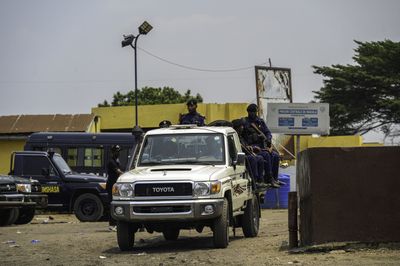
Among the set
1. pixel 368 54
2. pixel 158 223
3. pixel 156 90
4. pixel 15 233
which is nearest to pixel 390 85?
pixel 368 54

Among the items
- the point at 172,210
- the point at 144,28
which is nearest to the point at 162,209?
the point at 172,210

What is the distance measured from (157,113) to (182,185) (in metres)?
31.5

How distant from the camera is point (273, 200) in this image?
3011 centimetres

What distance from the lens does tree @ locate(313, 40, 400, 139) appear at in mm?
48312

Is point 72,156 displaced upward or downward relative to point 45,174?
upward

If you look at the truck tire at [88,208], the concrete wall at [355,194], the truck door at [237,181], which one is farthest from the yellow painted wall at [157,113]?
the concrete wall at [355,194]

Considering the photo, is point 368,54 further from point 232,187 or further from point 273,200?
point 232,187

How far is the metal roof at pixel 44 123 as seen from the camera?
4188 centimetres

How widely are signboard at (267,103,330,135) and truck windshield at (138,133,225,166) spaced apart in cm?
2349

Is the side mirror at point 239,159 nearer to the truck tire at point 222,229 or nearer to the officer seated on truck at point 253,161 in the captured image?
the truck tire at point 222,229

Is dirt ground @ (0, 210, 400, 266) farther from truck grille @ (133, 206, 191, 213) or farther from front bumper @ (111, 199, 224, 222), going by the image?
truck grille @ (133, 206, 191, 213)

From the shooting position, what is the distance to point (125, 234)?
45.1 feet

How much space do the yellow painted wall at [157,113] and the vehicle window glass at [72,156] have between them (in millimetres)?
15320

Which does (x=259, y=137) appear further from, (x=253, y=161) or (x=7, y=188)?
(x=7, y=188)
